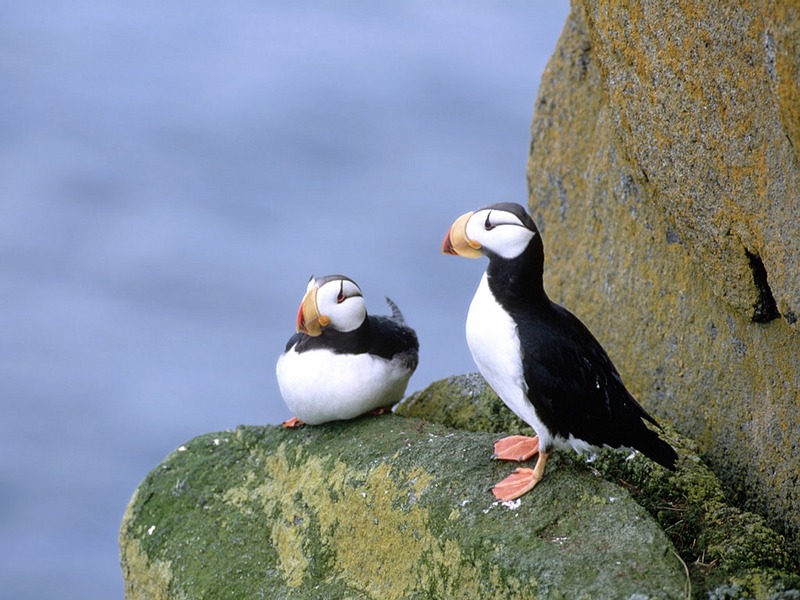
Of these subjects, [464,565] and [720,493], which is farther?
[720,493]

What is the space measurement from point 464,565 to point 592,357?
79cm

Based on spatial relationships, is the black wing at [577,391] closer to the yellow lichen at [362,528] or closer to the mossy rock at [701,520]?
the mossy rock at [701,520]

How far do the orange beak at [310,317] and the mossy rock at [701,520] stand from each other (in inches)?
35.4

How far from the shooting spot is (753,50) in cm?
361

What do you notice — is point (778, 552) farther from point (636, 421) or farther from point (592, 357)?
point (592, 357)

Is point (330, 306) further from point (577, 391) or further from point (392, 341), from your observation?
point (577, 391)

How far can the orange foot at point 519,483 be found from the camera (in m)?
3.87

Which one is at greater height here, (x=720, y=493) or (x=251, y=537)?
(x=251, y=537)

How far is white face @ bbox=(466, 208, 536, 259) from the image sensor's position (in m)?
3.82

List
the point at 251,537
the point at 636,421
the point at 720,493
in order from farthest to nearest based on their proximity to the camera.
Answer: the point at 251,537 → the point at 720,493 → the point at 636,421

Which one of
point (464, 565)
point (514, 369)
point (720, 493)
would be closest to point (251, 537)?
point (464, 565)

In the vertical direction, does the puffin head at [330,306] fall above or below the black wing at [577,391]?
above

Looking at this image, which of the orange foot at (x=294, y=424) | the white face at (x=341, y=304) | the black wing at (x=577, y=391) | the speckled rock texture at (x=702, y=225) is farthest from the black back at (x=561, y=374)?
the orange foot at (x=294, y=424)

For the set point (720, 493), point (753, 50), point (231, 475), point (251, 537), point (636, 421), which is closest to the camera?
point (753, 50)
